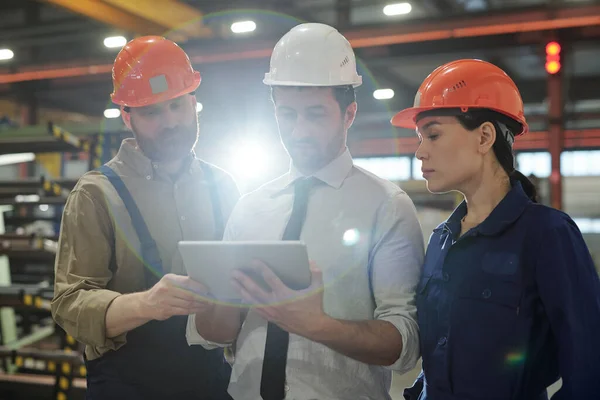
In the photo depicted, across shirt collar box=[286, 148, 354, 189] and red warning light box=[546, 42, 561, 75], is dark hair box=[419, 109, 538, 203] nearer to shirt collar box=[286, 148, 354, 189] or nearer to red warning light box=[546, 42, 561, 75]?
shirt collar box=[286, 148, 354, 189]

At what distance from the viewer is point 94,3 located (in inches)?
273

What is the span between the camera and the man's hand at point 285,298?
141cm

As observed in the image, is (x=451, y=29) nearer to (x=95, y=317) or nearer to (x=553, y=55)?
(x=553, y=55)

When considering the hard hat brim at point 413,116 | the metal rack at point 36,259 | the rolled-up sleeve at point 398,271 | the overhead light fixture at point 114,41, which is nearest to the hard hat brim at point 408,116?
the hard hat brim at point 413,116

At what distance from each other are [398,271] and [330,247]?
206 millimetres

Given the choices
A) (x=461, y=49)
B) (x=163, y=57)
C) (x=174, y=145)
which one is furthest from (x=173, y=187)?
(x=461, y=49)

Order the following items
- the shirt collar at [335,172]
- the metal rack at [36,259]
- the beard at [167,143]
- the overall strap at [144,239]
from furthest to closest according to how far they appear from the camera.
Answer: the metal rack at [36,259] → the beard at [167,143] → the overall strap at [144,239] → the shirt collar at [335,172]

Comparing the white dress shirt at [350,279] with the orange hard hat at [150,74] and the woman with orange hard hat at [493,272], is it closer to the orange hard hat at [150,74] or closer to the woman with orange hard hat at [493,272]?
the woman with orange hard hat at [493,272]

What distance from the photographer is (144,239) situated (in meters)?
2.11

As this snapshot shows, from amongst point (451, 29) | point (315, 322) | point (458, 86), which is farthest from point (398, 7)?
point (315, 322)

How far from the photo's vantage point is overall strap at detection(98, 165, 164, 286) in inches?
83.1

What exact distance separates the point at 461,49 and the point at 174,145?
193 inches

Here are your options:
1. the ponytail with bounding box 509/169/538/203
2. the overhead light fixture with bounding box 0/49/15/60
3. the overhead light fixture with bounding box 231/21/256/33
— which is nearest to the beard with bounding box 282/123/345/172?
the ponytail with bounding box 509/169/538/203

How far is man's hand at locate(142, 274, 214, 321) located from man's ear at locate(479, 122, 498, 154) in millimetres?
864
